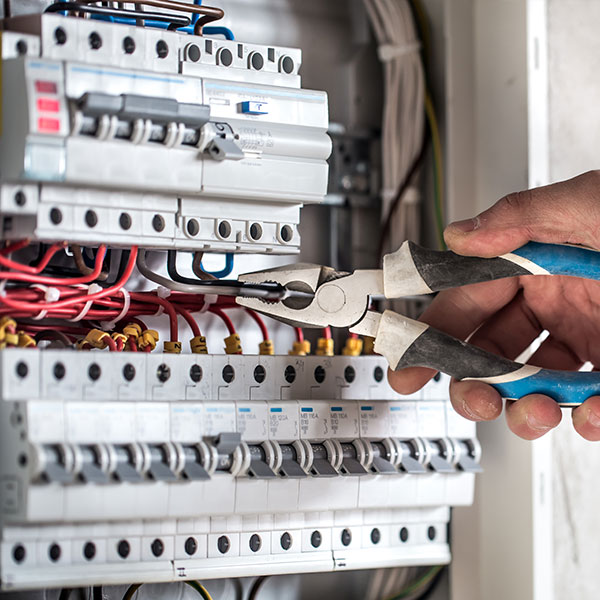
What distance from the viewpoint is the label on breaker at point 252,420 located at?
107cm

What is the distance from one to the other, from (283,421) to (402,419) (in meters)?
0.19

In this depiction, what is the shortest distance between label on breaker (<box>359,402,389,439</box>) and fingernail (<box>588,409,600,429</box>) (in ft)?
0.87

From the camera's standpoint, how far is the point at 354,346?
133 centimetres

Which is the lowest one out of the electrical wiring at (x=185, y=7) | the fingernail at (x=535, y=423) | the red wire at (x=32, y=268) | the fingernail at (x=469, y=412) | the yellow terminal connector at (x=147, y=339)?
the fingernail at (x=535, y=423)

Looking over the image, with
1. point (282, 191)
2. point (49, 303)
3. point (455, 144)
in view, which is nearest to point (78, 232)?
point (49, 303)

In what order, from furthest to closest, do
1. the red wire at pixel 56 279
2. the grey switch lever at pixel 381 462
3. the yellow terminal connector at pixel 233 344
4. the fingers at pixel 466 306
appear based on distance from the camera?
1. the fingers at pixel 466 306
2. the yellow terminal connector at pixel 233 344
3. the grey switch lever at pixel 381 462
4. the red wire at pixel 56 279

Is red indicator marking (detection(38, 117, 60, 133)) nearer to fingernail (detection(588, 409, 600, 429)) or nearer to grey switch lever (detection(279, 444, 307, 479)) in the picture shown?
grey switch lever (detection(279, 444, 307, 479))

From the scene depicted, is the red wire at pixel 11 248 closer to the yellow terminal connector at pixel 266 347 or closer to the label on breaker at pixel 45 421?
the label on breaker at pixel 45 421

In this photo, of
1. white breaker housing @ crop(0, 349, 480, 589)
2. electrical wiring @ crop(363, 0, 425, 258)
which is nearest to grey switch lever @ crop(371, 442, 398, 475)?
white breaker housing @ crop(0, 349, 480, 589)

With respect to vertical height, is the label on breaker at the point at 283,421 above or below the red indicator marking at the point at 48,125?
below

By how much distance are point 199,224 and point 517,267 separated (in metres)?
0.41

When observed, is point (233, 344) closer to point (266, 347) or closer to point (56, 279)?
point (266, 347)

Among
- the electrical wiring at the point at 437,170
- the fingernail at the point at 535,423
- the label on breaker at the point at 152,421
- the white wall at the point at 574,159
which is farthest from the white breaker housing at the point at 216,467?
the electrical wiring at the point at 437,170

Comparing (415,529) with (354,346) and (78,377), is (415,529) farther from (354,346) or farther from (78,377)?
(78,377)
